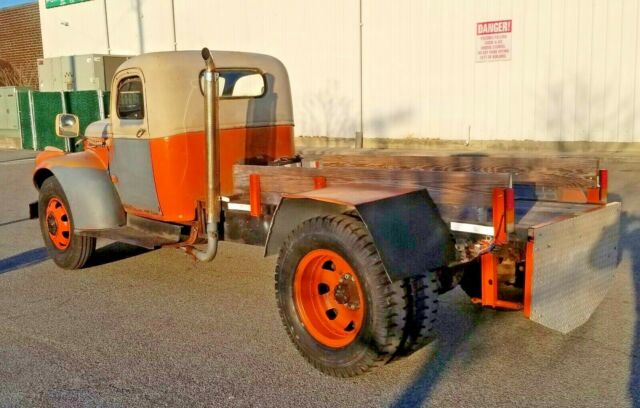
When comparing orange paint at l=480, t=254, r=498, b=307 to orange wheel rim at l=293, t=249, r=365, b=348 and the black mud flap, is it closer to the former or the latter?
the black mud flap

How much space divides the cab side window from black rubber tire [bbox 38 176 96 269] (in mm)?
1093

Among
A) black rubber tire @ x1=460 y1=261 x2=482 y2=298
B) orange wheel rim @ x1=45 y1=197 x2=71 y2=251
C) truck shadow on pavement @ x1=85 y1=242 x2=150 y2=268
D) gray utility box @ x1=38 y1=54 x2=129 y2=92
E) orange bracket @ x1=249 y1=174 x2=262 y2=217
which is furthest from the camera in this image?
gray utility box @ x1=38 y1=54 x2=129 y2=92

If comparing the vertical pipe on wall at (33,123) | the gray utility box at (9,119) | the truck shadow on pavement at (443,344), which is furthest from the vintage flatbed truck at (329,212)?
the gray utility box at (9,119)

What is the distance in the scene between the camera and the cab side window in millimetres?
6012

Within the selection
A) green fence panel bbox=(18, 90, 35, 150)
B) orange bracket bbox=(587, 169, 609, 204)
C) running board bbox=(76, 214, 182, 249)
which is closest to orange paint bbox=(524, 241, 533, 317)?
orange bracket bbox=(587, 169, 609, 204)

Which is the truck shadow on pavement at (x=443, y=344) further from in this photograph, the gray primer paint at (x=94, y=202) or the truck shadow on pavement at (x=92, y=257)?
the truck shadow on pavement at (x=92, y=257)

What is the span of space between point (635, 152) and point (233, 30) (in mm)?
12856

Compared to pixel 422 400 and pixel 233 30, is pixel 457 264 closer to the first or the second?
pixel 422 400

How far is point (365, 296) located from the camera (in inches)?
154

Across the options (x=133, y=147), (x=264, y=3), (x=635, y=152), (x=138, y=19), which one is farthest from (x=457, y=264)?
(x=138, y=19)

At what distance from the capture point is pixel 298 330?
432 centimetres

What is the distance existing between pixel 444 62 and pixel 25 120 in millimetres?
13814

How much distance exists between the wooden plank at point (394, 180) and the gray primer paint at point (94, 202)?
1.70 m

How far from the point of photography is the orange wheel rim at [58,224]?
6.85 metres
